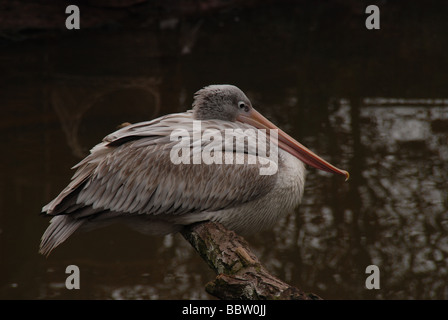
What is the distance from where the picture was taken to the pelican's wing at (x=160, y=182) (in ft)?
13.0

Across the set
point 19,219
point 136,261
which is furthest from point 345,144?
point 19,219

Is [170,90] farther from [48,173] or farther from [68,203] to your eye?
[68,203]

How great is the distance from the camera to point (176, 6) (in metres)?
11.6

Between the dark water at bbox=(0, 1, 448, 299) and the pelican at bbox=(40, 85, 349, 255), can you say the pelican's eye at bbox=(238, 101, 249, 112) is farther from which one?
the dark water at bbox=(0, 1, 448, 299)

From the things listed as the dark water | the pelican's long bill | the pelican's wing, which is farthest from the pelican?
the dark water

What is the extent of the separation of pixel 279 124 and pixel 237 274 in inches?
203

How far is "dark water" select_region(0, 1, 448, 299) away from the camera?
5.85m

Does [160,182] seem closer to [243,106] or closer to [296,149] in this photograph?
[243,106]

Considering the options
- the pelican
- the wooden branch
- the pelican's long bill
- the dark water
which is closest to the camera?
the wooden branch

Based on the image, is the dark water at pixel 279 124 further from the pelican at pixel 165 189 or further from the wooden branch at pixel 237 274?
the wooden branch at pixel 237 274

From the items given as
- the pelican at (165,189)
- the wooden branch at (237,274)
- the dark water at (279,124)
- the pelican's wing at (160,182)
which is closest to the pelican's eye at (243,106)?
the pelican at (165,189)

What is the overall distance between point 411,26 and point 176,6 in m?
4.03

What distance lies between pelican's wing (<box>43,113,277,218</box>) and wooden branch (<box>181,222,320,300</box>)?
1.30ft

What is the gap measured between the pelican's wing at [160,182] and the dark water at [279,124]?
1809mm
